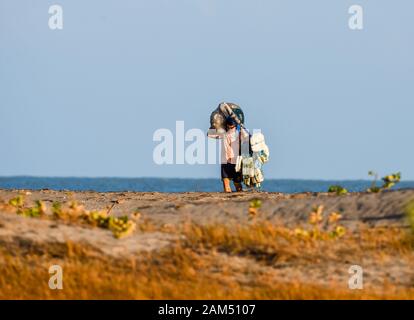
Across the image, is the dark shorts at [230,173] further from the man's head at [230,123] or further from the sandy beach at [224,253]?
the sandy beach at [224,253]

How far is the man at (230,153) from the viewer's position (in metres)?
29.5

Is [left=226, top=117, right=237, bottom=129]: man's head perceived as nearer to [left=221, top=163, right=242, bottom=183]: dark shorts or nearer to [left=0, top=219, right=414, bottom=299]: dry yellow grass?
[left=221, top=163, right=242, bottom=183]: dark shorts

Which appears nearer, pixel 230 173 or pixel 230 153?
pixel 230 153

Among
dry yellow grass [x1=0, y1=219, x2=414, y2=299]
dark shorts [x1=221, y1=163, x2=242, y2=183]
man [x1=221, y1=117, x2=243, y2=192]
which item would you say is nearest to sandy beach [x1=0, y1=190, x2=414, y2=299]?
A: dry yellow grass [x1=0, y1=219, x2=414, y2=299]

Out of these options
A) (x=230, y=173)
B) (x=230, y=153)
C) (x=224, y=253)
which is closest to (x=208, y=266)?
(x=224, y=253)

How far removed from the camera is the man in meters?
29.5

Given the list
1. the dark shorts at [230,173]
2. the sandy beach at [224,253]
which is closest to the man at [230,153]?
the dark shorts at [230,173]

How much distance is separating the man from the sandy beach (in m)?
8.31

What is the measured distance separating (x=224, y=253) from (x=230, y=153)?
1088cm

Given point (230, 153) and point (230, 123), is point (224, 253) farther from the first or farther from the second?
point (230, 123)

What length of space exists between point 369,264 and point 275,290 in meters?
2.04

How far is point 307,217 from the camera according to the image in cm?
2039

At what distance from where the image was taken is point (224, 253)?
18.7m
